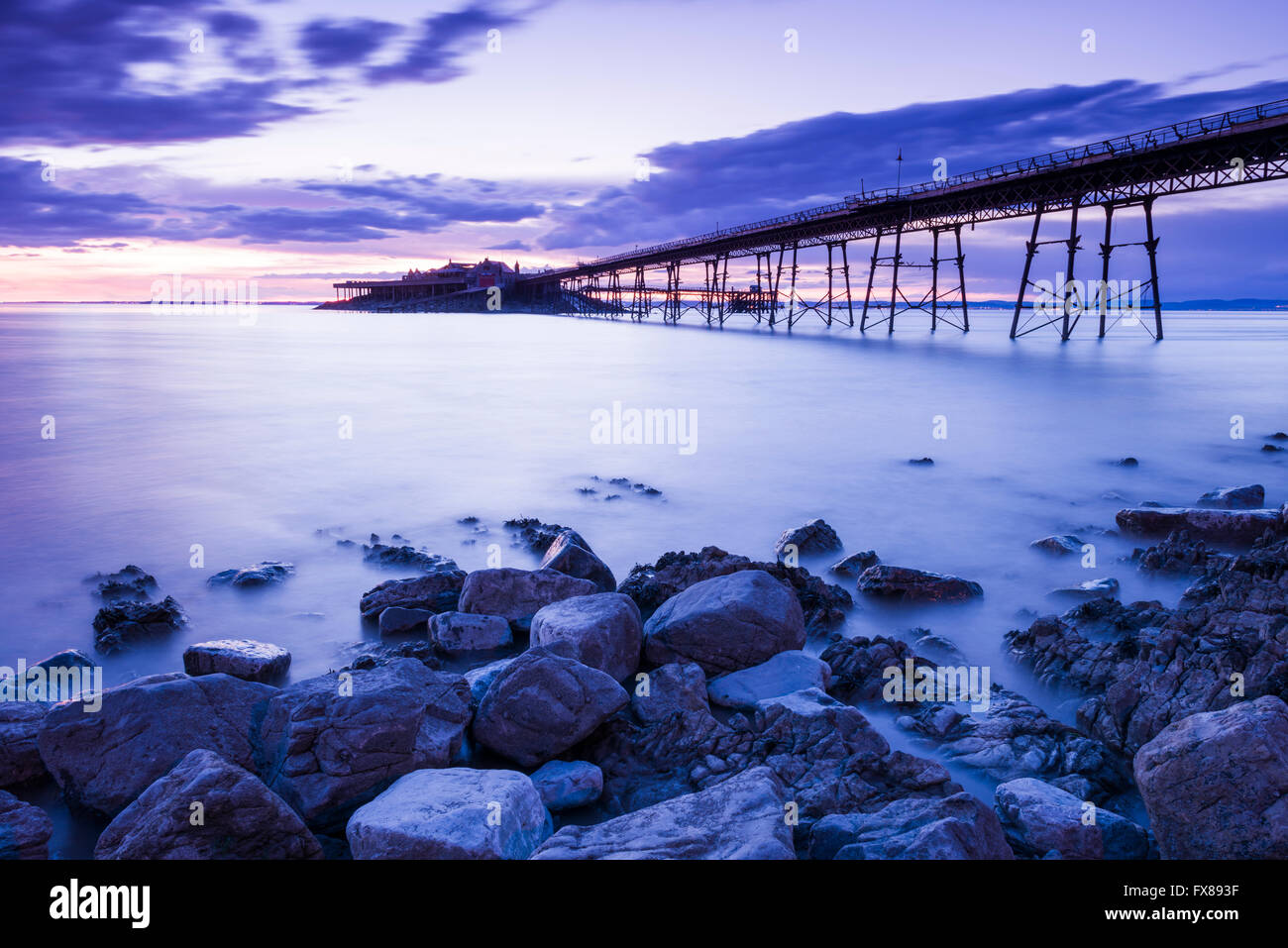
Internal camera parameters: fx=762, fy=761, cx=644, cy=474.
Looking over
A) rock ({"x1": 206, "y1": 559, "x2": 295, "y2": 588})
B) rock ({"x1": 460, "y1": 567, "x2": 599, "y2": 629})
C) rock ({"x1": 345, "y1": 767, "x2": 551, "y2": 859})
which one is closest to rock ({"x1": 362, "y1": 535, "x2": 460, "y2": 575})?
rock ({"x1": 206, "y1": 559, "x2": 295, "y2": 588})

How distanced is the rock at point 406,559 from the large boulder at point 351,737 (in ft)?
12.7

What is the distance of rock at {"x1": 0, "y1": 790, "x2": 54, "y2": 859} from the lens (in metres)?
3.60

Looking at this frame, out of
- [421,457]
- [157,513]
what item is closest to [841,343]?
[421,457]

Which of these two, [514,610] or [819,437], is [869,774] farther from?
[819,437]

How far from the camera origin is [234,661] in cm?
571

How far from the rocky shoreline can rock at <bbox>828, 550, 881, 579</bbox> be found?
98cm

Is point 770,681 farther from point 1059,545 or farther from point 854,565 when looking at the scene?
point 1059,545

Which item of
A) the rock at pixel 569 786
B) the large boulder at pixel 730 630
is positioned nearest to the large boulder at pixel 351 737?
the rock at pixel 569 786

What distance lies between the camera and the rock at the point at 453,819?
3387mm

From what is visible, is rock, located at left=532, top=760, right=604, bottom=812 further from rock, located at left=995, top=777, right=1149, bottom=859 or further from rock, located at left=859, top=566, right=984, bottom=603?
rock, located at left=859, top=566, right=984, bottom=603

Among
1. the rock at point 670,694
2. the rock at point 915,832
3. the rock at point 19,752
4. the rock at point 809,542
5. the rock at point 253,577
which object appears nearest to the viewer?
the rock at point 915,832

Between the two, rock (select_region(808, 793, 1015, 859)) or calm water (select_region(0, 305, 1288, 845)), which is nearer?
rock (select_region(808, 793, 1015, 859))

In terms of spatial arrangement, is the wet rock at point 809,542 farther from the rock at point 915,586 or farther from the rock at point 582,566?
the rock at point 582,566
